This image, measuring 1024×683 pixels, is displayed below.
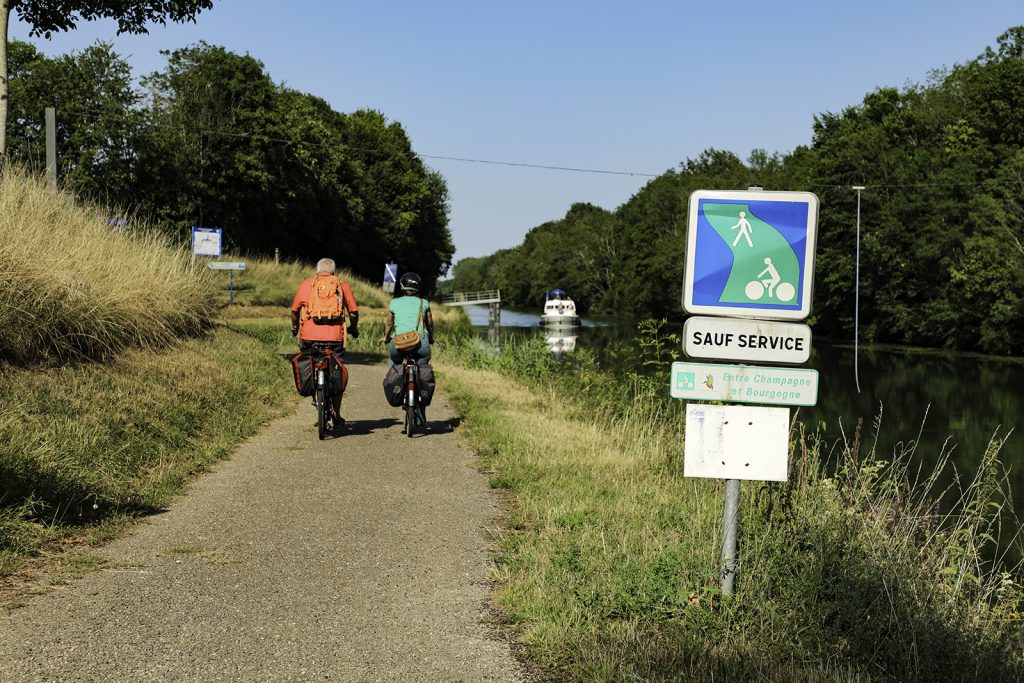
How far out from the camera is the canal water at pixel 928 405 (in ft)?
59.7

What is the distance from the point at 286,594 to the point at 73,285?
Result: 23.1 ft

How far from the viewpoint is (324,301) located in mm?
10539

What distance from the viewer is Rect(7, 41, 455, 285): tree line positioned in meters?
40.6

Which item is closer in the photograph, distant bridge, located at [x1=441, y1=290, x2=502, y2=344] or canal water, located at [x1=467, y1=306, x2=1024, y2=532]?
canal water, located at [x1=467, y1=306, x2=1024, y2=532]

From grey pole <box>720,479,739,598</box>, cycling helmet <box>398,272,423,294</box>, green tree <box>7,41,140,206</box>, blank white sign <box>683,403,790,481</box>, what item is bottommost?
grey pole <box>720,479,739,598</box>

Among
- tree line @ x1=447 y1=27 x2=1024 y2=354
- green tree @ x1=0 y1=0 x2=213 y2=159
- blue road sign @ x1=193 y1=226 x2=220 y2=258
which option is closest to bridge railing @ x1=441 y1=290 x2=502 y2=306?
tree line @ x1=447 y1=27 x2=1024 y2=354

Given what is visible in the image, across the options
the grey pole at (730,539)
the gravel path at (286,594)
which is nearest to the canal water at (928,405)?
the gravel path at (286,594)

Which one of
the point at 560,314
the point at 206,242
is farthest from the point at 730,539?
the point at 560,314

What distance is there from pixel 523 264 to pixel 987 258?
116 meters

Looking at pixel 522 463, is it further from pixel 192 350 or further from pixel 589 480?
pixel 192 350

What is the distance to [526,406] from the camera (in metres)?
14.3

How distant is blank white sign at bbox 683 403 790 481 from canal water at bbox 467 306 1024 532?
5124 millimetres

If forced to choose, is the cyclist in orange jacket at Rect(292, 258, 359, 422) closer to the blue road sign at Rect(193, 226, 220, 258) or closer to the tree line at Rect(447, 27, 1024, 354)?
the blue road sign at Rect(193, 226, 220, 258)

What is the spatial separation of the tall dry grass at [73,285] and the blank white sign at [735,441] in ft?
23.7
